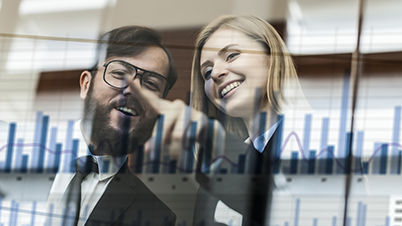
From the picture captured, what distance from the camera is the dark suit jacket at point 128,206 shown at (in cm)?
118

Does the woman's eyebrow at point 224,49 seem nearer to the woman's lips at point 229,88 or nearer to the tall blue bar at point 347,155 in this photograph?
the woman's lips at point 229,88

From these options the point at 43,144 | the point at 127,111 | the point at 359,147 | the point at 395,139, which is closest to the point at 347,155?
the point at 359,147

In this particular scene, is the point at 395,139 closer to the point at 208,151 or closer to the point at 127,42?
the point at 208,151

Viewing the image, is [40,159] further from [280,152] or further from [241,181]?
[280,152]

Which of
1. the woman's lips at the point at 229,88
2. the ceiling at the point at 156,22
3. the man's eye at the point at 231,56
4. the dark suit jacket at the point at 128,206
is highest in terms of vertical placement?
the ceiling at the point at 156,22

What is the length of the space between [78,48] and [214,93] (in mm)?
462

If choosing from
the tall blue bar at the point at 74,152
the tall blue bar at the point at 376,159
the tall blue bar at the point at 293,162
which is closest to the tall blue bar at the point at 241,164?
the tall blue bar at the point at 293,162

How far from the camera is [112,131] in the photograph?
1253 millimetres

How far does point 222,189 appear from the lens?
1183 millimetres

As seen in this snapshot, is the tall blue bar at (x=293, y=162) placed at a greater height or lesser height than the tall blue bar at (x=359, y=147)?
lesser

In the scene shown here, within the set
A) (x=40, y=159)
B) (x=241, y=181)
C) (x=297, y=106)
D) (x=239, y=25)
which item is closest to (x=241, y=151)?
(x=241, y=181)

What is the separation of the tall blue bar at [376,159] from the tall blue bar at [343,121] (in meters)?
0.08

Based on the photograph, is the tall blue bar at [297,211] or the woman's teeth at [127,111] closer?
the tall blue bar at [297,211]

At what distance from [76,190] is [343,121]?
2.57 ft
